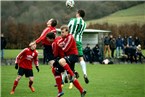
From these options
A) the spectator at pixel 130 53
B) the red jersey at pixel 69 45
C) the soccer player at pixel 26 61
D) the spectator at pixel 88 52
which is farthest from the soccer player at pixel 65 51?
the spectator at pixel 130 53

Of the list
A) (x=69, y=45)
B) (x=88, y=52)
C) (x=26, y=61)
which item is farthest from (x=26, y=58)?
(x=88, y=52)

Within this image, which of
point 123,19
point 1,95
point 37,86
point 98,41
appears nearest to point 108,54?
point 98,41

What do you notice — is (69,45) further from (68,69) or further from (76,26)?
(76,26)

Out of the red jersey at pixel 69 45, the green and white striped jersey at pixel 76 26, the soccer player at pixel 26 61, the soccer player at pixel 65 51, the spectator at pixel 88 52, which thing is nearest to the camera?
the soccer player at pixel 65 51

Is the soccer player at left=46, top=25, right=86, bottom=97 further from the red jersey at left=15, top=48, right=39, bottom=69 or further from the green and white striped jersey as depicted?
the red jersey at left=15, top=48, right=39, bottom=69

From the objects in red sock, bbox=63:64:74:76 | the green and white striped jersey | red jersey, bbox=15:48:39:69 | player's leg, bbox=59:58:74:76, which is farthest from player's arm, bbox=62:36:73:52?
red jersey, bbox=15:48:39:69

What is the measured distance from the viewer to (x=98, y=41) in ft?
143

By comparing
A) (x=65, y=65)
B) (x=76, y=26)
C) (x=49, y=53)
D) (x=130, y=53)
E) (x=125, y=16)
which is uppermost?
(x=125, y=16)

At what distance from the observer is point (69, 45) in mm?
13734

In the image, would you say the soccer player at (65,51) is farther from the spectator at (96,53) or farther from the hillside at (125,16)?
the hillside at (125,16)

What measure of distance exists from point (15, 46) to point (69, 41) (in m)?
55.8

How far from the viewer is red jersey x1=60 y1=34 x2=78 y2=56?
45.0 ft

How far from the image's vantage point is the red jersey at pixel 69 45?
13711 mm

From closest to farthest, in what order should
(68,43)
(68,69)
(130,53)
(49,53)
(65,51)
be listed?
(68,69)
(68,43)
(65,51)
(49,53)
(130,53)
